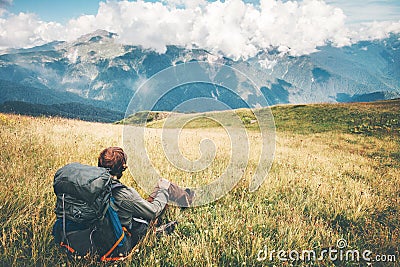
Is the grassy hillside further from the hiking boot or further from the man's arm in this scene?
the man's arm

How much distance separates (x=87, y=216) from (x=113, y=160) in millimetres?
1055

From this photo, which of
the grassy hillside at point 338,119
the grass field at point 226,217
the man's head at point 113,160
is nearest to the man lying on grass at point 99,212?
the man's head at point 113,160

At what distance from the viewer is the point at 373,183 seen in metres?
7.84

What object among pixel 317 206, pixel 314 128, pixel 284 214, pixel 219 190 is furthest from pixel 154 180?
pixel 314 128

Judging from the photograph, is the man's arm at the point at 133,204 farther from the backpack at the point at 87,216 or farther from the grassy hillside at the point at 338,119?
the grassy hillside at the point at 338,119

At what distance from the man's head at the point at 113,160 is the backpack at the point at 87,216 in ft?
1.41

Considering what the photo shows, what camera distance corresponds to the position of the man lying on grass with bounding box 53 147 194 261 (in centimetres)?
298

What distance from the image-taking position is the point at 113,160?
12.8 feet

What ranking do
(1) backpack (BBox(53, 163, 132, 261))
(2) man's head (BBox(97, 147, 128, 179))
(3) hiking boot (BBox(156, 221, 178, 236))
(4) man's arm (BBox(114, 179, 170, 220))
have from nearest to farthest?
(1) backpack (BBox(53, 163, 132, 261))
(4) man's arm (BBox(114, 179, 170, 220))
(2) man's head (BBox(97, 147, 128, 179))
(3) hiking boot (BBox(156, 221, 178, 236))

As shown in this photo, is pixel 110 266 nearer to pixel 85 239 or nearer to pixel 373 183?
pixel 85 239

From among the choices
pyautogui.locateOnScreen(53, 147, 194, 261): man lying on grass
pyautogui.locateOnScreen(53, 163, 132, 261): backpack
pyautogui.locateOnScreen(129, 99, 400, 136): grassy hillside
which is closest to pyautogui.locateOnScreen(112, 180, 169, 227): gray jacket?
pyautogui.locateOnScreen(53, 147, 194, 261): man lying on grass

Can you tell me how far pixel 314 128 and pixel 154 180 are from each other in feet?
94.5

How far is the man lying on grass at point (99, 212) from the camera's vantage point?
2.98 meters

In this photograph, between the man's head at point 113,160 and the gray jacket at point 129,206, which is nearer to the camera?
the gray jacket at point 129,206
